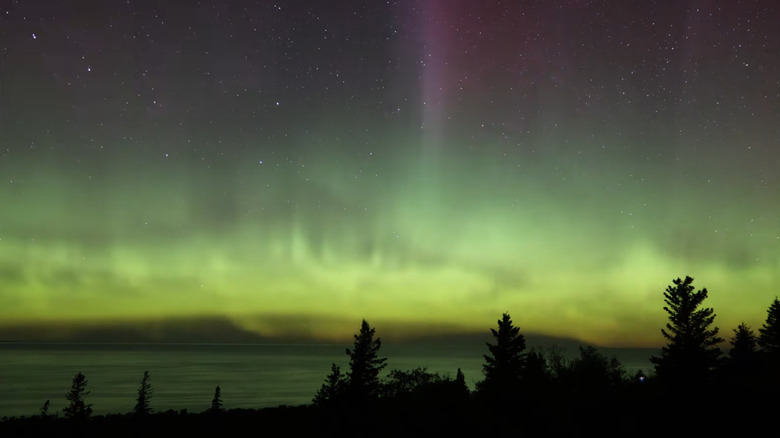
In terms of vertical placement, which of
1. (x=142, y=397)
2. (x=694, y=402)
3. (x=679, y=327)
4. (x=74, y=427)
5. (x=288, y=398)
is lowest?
(x=288, y=398)

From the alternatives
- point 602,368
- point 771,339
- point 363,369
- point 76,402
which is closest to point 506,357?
point 363,369

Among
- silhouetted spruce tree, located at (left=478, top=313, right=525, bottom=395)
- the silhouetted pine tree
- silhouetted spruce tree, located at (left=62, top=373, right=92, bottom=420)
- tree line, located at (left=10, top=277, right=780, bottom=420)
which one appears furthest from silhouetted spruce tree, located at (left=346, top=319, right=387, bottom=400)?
the silhouetted pine tree

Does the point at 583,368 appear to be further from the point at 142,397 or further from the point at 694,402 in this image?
the point at 142,397

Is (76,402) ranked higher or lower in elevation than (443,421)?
lower

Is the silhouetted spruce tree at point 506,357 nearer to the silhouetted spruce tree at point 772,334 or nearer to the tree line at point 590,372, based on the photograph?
the tree line at point 590,372

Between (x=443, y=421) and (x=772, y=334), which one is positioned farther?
(x=772, y=334)

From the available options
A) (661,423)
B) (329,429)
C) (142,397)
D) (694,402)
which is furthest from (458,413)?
(142,397)

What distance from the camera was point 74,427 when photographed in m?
17.3

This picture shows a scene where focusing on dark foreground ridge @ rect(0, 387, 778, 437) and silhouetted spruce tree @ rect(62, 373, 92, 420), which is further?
silhouetted spruce tree @ rect(62, 373, 92, 420)

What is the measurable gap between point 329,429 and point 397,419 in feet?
12.2

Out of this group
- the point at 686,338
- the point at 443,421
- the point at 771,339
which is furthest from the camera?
the point at 771,339

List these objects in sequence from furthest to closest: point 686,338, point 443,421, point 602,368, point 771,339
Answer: point 602,368 < point 771,339 < point 686,338 < point 443,421

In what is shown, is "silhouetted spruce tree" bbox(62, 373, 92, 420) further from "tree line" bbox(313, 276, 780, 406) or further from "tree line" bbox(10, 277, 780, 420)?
"tree line" bbox(313, 276, 780, 406)

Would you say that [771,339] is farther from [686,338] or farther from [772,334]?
[686,338]
